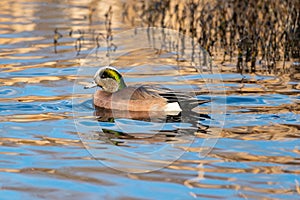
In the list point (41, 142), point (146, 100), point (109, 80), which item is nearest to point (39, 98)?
point (109, 80)

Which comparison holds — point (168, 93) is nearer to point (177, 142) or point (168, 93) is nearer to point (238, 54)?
point (177, 142)

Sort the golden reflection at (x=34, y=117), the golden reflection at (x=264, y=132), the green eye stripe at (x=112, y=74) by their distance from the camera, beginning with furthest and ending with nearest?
1. the green eye stripe at (x=112, y=74)
2. the golden reflection at (x=34, y=117)
3. the golden reflection at (x=264, y=132)

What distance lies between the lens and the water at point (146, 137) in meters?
5.58

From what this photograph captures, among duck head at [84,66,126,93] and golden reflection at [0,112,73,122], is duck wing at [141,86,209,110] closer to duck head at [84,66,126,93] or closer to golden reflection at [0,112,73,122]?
duck head at [84,66,126,93]

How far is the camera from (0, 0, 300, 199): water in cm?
558

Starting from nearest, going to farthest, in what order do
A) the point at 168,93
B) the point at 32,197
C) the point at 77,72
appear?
1. the point at 32,197
2. the point at 168,93
3. the point at 77,72

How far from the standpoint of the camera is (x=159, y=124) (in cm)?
749

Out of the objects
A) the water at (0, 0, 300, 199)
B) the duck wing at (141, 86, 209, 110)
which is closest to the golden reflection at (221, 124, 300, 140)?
the water at (0, 0, 300, 199)

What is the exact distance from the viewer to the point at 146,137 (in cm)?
696

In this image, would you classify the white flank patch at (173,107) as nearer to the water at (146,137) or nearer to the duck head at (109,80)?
the water at (146,137)

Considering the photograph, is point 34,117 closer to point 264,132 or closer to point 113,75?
point 113,75

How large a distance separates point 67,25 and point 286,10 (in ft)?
13.3

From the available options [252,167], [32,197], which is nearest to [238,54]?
[252,167]

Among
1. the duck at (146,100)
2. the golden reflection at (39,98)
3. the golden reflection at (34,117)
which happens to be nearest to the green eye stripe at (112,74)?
the duck at (146,100)
